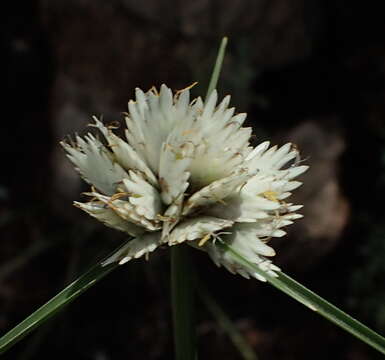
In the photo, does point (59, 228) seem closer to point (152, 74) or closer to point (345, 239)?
point (152, 74)

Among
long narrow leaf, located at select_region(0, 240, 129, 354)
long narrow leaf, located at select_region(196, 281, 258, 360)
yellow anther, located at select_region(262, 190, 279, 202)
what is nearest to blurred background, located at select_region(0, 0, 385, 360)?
long narrow leaf, located at select_region(196, 281, 258, 360)

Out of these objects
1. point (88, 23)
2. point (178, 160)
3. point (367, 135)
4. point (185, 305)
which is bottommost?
point (185, 305)

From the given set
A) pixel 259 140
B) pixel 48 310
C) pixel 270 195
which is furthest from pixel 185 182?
pixel 259 140

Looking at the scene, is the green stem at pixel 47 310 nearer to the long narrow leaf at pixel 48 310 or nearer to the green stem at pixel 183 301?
the long narrow leaf at pixel 48 310

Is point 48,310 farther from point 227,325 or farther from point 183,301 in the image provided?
point 227,325

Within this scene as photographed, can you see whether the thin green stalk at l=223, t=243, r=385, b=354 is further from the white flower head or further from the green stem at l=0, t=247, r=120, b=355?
the green stem at l=0, t=247, r=120, b=355

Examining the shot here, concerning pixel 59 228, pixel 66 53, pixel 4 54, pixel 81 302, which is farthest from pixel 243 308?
pixel 4 54

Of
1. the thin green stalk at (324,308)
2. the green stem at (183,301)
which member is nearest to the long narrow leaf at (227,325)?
the green stem at (183,301)

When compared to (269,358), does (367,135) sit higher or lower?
higher
